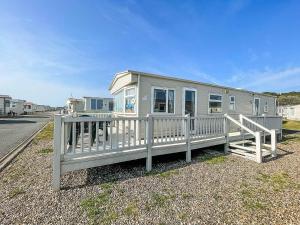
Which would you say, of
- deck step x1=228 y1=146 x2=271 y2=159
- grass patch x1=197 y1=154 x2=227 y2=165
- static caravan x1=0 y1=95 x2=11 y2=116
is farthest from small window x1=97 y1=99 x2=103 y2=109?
static caravan x1=0 y1=95 x2=11 y2=116

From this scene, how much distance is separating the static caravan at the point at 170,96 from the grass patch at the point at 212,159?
2428mm

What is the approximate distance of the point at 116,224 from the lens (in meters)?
2.82

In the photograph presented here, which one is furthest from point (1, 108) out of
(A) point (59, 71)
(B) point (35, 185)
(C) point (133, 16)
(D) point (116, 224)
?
(D) point (116, 224)

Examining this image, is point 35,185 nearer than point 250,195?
No

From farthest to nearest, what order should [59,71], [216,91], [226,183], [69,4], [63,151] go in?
[59,71] → [216,91] → [69,4] → [226,183] → [63,151]

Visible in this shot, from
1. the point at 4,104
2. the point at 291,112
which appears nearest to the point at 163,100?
the point at 291,112

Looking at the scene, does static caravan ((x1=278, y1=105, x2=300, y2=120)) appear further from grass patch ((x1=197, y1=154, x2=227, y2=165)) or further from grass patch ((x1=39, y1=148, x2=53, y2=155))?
grass patch ((x1=39, y1=148, x2=53, y2=155))

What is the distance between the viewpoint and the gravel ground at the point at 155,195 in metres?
3.01

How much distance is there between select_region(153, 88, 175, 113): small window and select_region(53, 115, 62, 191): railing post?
4647 millimetres

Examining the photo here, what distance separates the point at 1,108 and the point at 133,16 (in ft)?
142

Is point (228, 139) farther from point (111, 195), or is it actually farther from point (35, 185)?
point (35, 185)

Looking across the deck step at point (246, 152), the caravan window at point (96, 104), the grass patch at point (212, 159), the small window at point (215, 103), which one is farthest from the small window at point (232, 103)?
the caravan window at point (96, 104)

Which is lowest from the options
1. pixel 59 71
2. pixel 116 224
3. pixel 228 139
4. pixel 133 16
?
pixel 116 224

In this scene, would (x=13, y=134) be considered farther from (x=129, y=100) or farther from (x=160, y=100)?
(x=160, y=100)
